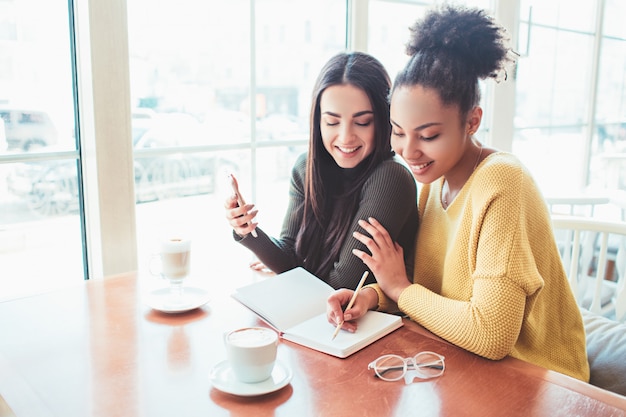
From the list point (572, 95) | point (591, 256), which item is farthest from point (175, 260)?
point (572, 95)

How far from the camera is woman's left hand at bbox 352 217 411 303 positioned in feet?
4.03

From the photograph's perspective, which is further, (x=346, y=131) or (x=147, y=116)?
(x=147, y=116)

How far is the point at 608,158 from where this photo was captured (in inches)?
130

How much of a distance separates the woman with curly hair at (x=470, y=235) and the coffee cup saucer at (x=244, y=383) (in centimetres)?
22

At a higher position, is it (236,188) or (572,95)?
(572,95)

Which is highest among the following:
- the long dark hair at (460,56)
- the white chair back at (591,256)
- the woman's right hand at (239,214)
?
the long dark hair at (460,56)

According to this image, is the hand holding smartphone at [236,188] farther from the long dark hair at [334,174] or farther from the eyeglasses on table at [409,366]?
the eyeglasses on table at [409,366]

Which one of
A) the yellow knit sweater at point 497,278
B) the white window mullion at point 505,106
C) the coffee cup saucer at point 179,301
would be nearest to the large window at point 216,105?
the coffee cup saucer at point 179,301

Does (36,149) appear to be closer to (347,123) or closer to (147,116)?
(147,116)

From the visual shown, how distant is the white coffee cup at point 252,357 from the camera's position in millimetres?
902

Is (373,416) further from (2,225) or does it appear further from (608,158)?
(608,158)

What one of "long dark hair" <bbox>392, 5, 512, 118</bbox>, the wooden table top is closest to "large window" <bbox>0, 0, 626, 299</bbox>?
the wooden table top

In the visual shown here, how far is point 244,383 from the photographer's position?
92 cm

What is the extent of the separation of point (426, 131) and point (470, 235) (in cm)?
22
